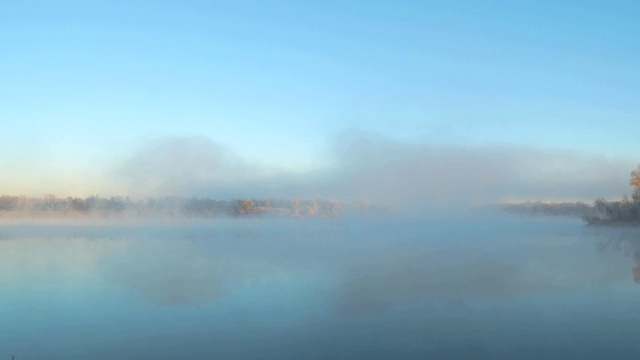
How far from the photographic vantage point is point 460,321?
314 inches

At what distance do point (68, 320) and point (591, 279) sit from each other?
991 cm

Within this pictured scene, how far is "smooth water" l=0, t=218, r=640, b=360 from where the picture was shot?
262 inches

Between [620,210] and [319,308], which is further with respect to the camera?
[620,210]

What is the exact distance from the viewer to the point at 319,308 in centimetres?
897

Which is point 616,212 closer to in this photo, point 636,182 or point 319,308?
point 636,182

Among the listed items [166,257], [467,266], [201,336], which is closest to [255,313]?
[201,336]

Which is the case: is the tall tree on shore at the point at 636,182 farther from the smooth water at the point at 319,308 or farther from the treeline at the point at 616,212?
the smooth water at the point at 319,308

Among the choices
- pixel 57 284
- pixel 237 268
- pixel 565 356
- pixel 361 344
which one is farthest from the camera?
pixel 237 268

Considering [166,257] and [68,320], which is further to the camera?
[166,257]

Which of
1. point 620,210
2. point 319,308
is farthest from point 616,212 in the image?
point 319,308

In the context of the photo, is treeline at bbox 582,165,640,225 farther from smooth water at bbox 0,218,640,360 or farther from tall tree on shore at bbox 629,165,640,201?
smooth water at bbox 0,218,640,360

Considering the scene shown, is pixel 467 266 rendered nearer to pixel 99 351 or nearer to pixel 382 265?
pixel 382 265

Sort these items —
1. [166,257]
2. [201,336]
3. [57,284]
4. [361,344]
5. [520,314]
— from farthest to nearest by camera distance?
[166,257]
[57,284]
[520,314]
[201,336]
[361,344]

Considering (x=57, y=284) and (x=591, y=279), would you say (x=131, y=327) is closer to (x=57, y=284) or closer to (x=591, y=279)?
(x=57, y=284)
